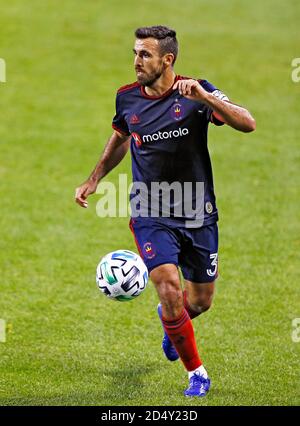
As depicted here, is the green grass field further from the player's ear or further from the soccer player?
the player's ear

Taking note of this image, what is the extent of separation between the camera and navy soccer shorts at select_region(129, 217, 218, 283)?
8666mm

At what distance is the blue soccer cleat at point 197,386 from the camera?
8.66 meters

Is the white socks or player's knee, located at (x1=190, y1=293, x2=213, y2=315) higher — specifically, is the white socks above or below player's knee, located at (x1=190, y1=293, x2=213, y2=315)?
below

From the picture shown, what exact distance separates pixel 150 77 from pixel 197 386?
261cm

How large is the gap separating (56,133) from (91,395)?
10.8m

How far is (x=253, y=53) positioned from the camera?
24.0 m

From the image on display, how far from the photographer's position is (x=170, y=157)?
886 cm

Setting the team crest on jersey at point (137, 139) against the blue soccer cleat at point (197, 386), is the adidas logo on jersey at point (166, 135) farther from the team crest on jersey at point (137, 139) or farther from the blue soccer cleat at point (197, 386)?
the blue soccer cleat at point (197, 386)

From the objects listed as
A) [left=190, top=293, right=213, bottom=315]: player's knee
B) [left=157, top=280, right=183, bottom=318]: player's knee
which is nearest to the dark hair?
[left=157, top=280, right=183, bottom=318]: player's knee

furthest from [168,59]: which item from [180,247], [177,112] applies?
[180,247]

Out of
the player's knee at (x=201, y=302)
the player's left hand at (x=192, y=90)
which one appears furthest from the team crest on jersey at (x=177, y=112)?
the player's knee at (x=201, y=302)

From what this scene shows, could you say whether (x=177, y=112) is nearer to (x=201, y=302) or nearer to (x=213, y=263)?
(x=213, y=263)

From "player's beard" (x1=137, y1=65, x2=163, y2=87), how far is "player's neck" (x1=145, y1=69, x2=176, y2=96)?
0.10 m

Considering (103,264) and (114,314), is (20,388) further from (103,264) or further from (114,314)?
(114,314)
